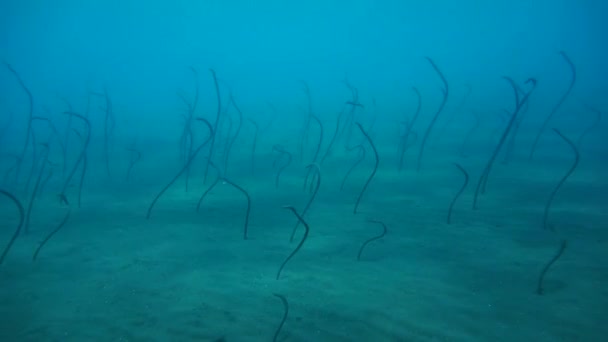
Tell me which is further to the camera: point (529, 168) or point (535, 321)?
point (529, 168)

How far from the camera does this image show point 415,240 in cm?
488

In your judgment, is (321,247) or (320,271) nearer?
(320,271)

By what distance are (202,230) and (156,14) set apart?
5439 inches

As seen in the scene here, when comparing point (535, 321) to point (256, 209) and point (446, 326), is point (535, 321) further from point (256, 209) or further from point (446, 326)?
point (256, 209)

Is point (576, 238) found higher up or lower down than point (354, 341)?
higher up

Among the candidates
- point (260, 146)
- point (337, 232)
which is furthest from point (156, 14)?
point (337, 232)

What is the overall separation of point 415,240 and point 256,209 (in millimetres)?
2870

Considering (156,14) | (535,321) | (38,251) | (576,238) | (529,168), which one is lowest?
(38,251)

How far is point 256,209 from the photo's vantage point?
6.48 metres

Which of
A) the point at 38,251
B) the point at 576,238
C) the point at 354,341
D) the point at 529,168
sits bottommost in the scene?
the point at 38,251

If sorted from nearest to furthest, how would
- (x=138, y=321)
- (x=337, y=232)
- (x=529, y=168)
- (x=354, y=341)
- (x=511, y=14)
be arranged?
1. (x=354, y=341)
2. (x=138, y=321)
3. (x=337, y=232)
4. (x=529, y=168)
5. (x=511, y=14)

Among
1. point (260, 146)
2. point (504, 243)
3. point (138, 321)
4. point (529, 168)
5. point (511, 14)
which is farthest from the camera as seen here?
point (511, 14)

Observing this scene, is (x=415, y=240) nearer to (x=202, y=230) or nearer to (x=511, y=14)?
(x=202, y=230)

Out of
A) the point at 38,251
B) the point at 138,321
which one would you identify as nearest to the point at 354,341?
the point at 138,321
